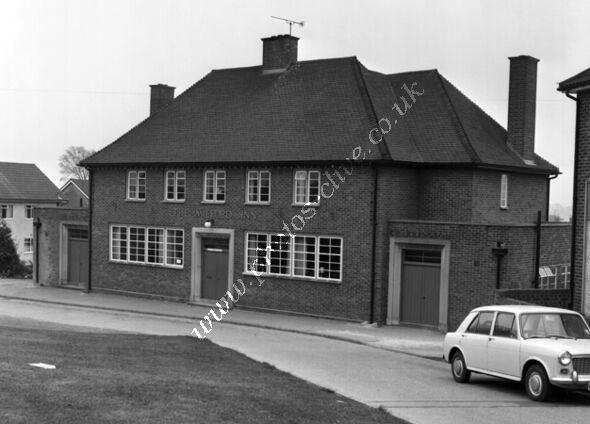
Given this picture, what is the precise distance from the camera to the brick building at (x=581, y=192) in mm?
22531

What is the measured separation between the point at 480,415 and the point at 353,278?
15627 millimetres

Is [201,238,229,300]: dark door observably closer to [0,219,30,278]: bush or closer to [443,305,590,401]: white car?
[443,305,590,401]: white car

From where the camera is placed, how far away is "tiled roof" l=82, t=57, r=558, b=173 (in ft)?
102

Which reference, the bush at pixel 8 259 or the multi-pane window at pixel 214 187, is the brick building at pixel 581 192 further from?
the bush at pixel 8 259

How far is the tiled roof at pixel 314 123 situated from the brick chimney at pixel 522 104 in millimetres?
549

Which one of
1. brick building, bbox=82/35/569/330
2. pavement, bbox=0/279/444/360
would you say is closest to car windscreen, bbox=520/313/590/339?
pavement, bbox=0/279/444/360

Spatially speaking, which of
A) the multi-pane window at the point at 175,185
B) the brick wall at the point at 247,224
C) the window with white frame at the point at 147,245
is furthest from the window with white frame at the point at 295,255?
the multi-pane window at the point at 175,185

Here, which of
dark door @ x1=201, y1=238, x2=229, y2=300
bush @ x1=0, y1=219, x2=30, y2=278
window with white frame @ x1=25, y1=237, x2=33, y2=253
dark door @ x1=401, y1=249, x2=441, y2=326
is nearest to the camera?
dark door @ x1=401, y1=249, x2=441, y2=326

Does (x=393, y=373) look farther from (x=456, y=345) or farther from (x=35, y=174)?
(x=35, y=174)

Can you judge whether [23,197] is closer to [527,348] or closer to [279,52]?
[279,52]

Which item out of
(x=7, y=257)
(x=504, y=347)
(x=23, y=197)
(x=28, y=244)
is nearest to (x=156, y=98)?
(x=7, y=257)

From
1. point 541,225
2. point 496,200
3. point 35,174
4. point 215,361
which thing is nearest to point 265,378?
point 215,361

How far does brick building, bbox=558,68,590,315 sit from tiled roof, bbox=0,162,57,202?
61237mm

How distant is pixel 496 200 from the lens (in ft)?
103
